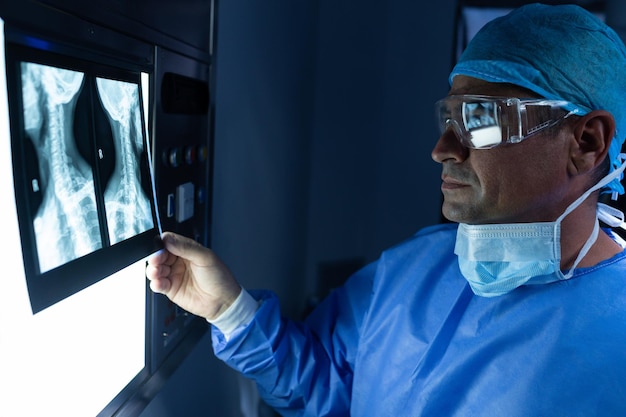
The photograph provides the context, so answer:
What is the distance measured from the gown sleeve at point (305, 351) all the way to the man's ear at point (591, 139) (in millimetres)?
561

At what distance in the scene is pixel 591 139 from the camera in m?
0.98

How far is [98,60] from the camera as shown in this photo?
707 millimetres

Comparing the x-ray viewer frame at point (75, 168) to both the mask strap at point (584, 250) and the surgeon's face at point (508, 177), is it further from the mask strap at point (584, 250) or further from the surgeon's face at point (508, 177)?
the mask strap at point (584, 250)

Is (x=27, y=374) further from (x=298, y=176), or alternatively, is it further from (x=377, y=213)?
(x=377, y=213)

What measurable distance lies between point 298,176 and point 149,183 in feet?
4.35

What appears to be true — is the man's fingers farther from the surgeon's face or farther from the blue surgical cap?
the blue surgical cap

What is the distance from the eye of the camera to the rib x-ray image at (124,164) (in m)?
0.74

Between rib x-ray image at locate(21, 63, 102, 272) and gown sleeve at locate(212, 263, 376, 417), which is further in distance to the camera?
gown sleeve at locate(212, 263, 376, 417)

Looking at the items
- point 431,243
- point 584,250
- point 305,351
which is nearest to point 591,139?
point 584,250

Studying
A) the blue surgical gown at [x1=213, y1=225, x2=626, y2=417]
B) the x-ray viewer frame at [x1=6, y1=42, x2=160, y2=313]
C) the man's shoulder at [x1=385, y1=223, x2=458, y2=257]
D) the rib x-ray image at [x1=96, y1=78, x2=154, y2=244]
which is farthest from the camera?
the man's shoulder at [x1=385, y1=223, x2=458, y2=257]

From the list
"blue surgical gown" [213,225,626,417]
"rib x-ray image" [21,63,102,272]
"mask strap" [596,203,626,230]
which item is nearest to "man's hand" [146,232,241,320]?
"blue surgical gown" [213,225,626,417]

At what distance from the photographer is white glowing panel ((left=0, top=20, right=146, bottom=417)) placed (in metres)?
0.59

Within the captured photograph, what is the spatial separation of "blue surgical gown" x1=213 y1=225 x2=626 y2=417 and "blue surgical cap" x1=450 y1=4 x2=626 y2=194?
312 millimetres

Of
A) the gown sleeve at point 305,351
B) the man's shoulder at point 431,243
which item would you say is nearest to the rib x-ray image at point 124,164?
the gown sleeve at point 305,351
